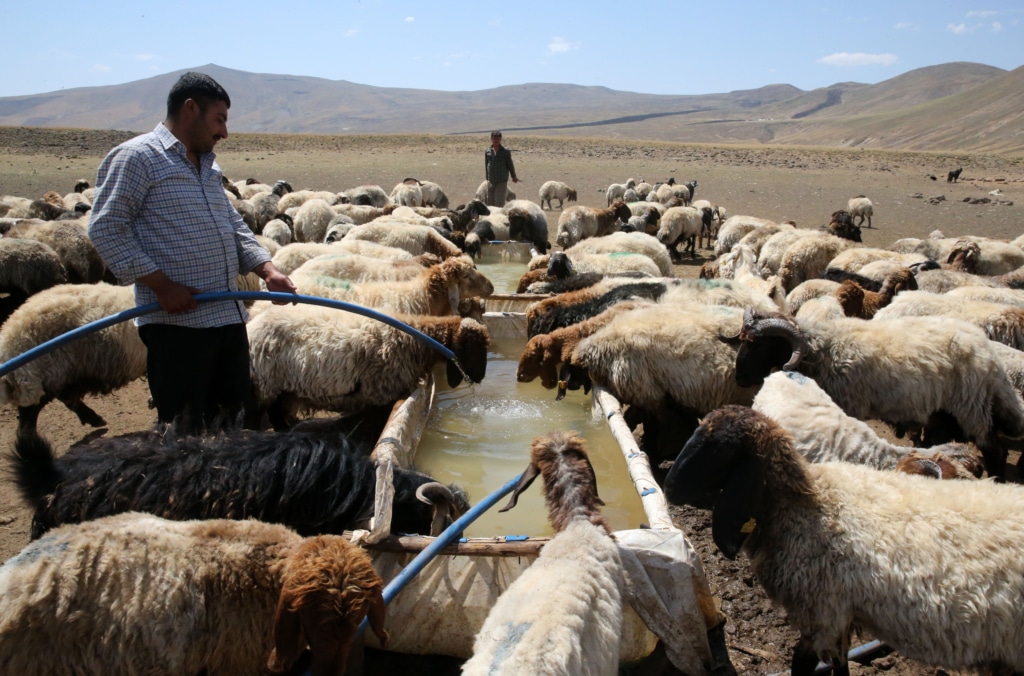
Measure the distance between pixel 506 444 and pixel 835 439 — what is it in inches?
92.9

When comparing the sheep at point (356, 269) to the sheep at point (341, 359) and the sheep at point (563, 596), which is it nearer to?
the sheep at point (341, 359)

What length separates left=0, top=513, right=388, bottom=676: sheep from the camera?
6.77ft

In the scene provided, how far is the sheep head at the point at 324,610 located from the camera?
2043mm

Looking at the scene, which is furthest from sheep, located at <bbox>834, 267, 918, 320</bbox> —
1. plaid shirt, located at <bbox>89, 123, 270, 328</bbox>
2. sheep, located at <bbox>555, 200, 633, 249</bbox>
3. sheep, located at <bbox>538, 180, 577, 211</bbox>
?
sheep, located at <bbox>538, 180, 577, 211</bbox>

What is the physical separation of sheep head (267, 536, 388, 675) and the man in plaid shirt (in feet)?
6.06

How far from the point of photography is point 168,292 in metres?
3.34

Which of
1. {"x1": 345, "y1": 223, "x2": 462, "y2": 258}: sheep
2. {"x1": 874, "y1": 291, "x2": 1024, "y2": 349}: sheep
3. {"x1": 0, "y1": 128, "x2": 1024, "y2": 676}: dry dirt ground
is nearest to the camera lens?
{"x1": 0, "y1": 128, "x2": 1024, "y2": 676}: dry dirt ground

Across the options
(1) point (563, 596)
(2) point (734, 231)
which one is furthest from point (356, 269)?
(2) point (734, 231)

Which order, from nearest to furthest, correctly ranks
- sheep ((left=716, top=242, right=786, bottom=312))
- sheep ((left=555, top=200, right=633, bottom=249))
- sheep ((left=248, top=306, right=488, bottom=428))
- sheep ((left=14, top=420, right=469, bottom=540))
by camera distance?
sheep ((left=14, top=420, right=469, bottom=540)) < sheep ((left=248, top=306, right=488, bottom=428)) < sheep ((left=716, top=242, right=786, bottom=312)) < sheep ((left=555, top=200, right=633, bottom=249))

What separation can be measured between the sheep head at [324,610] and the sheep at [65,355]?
441 centimetres

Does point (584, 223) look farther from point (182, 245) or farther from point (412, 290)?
point (182, 245)

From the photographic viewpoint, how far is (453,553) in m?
3.08

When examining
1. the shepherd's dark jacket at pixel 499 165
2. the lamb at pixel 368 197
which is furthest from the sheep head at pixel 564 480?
the lamb at pixel 368 197

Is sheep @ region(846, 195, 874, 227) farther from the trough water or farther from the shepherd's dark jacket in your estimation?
the trough water
